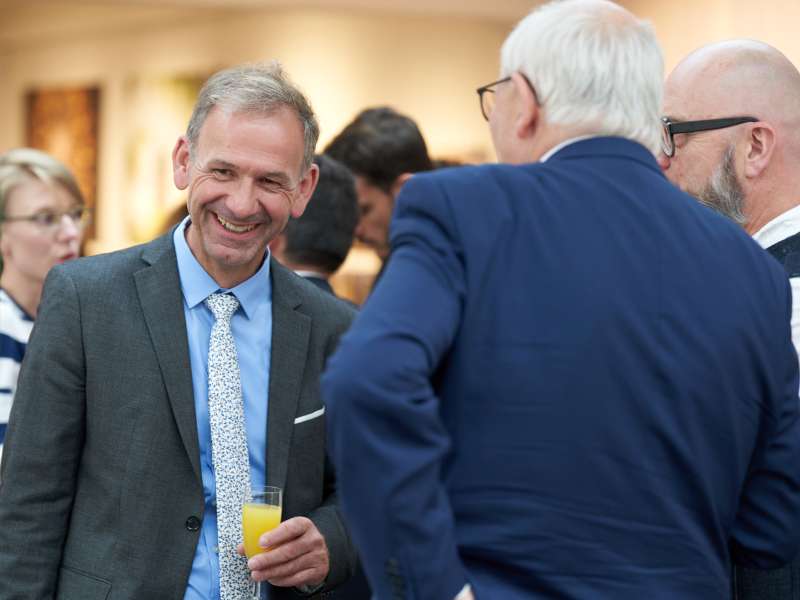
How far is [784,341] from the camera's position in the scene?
Answer: 74.0 inches

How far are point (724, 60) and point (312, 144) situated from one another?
3.08ft

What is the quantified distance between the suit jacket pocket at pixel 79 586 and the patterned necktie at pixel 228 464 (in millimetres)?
222

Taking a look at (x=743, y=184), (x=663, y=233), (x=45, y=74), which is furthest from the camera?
(x=45, y=74)

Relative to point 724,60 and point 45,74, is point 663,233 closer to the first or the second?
point 724,60

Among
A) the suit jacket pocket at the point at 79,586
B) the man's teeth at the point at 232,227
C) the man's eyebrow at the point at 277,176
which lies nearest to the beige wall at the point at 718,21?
the man's eyebrow at the point at 277,176

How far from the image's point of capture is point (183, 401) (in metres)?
2.31

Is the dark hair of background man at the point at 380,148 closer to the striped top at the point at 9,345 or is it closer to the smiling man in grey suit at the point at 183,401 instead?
the striped top at the point at 9,345

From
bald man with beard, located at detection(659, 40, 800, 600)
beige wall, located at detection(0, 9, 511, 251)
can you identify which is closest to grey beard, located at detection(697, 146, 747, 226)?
bald man with beard, located at detection(659, 40, 800, 600)

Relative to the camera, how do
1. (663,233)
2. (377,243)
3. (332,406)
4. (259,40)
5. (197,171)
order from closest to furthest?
(332,406) → (663,233) → (197,171) → (377,243) → (259,40)

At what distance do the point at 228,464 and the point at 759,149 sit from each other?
1334 mm

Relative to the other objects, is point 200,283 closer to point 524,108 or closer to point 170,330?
point 170,330

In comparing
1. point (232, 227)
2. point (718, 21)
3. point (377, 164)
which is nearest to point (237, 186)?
point (232, 227)

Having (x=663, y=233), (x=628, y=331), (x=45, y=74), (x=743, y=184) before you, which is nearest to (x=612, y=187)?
(x=663, y=233)

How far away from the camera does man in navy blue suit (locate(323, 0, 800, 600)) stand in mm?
1601
